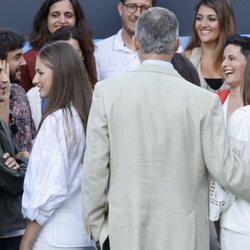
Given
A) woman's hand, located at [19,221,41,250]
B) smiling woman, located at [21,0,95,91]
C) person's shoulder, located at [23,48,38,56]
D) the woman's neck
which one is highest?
smiling woman, located at [21,0,95,91]

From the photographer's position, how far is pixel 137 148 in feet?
12.5

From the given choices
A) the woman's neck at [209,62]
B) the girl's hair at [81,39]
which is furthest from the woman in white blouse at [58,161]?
the woman's neck at [209,62]

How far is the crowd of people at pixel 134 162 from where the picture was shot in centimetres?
383

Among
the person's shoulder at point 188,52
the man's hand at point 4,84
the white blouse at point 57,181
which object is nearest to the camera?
the white blouse at point 57,181

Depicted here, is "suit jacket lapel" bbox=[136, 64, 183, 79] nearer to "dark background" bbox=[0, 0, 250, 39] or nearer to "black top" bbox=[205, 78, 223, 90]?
"black top" bbox=[205, 78, 223, 90]

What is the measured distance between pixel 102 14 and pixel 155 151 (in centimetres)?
350

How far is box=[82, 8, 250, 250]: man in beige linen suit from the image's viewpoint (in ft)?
12.5

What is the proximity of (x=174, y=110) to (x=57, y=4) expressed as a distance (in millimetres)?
2709

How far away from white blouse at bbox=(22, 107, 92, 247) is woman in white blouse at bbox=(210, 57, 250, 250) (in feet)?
2.27

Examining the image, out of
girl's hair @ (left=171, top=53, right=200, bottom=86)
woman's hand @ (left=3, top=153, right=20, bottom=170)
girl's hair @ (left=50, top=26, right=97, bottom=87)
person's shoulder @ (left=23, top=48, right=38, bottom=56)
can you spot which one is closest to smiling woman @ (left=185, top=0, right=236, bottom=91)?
girl's hair @ (left=50, top=26, right=97, bottom=87)

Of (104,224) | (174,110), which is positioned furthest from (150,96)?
(104,224)

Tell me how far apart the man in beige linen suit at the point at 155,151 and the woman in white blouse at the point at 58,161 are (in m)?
A: 0.32

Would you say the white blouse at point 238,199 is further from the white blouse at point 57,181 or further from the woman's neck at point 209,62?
the woman's neck at point 209,62

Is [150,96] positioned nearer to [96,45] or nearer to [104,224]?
[104,224]
